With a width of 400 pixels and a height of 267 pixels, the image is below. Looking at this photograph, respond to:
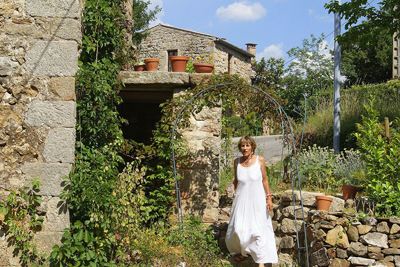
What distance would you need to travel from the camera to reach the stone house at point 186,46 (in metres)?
19.8

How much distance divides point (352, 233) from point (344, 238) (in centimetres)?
11

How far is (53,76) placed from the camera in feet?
14.2

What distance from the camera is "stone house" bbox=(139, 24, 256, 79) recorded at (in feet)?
64.9

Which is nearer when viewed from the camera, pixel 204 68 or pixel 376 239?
pixel 376 239

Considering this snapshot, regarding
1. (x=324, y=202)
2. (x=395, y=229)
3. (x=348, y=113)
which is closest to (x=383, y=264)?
(x=395, y=229)

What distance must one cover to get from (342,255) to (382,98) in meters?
7.23

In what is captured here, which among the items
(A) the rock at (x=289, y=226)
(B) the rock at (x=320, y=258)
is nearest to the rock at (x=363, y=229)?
(B) the rock at (x=320, y=258)

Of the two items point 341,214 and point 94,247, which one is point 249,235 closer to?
point 341,214

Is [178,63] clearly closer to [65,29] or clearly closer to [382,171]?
[65,29]

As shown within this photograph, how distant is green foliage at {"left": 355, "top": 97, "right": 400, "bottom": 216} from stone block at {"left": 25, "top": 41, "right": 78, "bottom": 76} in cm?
354

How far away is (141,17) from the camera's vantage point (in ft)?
69.6

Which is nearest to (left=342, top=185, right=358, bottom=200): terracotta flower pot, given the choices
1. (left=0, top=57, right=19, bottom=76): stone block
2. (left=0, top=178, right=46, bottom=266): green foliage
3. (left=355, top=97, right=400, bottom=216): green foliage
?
(left=355, top=97, right=400, bottom=216): green foliage

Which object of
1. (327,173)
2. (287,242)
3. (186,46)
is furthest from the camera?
(186,46)

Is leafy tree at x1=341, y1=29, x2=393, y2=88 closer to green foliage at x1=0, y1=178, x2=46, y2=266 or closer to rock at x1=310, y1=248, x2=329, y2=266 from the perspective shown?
rock at x1=310, y1=248, x2=329, y2=266
